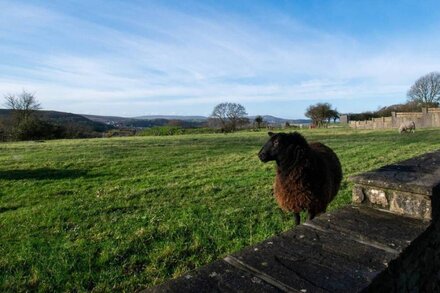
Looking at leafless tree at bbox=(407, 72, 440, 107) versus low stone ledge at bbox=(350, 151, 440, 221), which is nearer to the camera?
low stone ledge at bbox=(350, 151, 440, 221)

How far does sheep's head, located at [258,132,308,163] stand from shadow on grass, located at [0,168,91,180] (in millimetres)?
9550

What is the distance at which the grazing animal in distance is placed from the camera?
232 inches

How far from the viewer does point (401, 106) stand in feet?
240

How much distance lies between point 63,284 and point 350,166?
37.5 ft

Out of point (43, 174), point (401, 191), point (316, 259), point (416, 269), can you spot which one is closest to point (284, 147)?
point (401, 191)

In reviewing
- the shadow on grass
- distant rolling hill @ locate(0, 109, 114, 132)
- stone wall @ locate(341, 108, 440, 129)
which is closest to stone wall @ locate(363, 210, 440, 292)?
the shadow on grass

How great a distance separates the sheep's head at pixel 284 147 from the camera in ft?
20.5

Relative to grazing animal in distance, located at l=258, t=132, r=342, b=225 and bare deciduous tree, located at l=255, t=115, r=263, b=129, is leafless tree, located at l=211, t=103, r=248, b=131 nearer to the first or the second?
bare deciduous tree, located at l=255, t=115, r=263, b=129

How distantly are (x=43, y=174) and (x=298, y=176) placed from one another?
11.6 m

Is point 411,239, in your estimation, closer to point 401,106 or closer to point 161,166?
point 161,166

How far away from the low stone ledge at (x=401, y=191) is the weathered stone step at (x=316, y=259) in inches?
4.7

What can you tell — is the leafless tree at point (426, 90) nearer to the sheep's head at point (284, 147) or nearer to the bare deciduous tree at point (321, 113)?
the bare deciduous tree at point (321, 113)

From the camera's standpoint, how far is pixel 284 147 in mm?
6301

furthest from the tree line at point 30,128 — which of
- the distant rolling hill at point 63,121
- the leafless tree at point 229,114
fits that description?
the leafless tree at point 229,114
